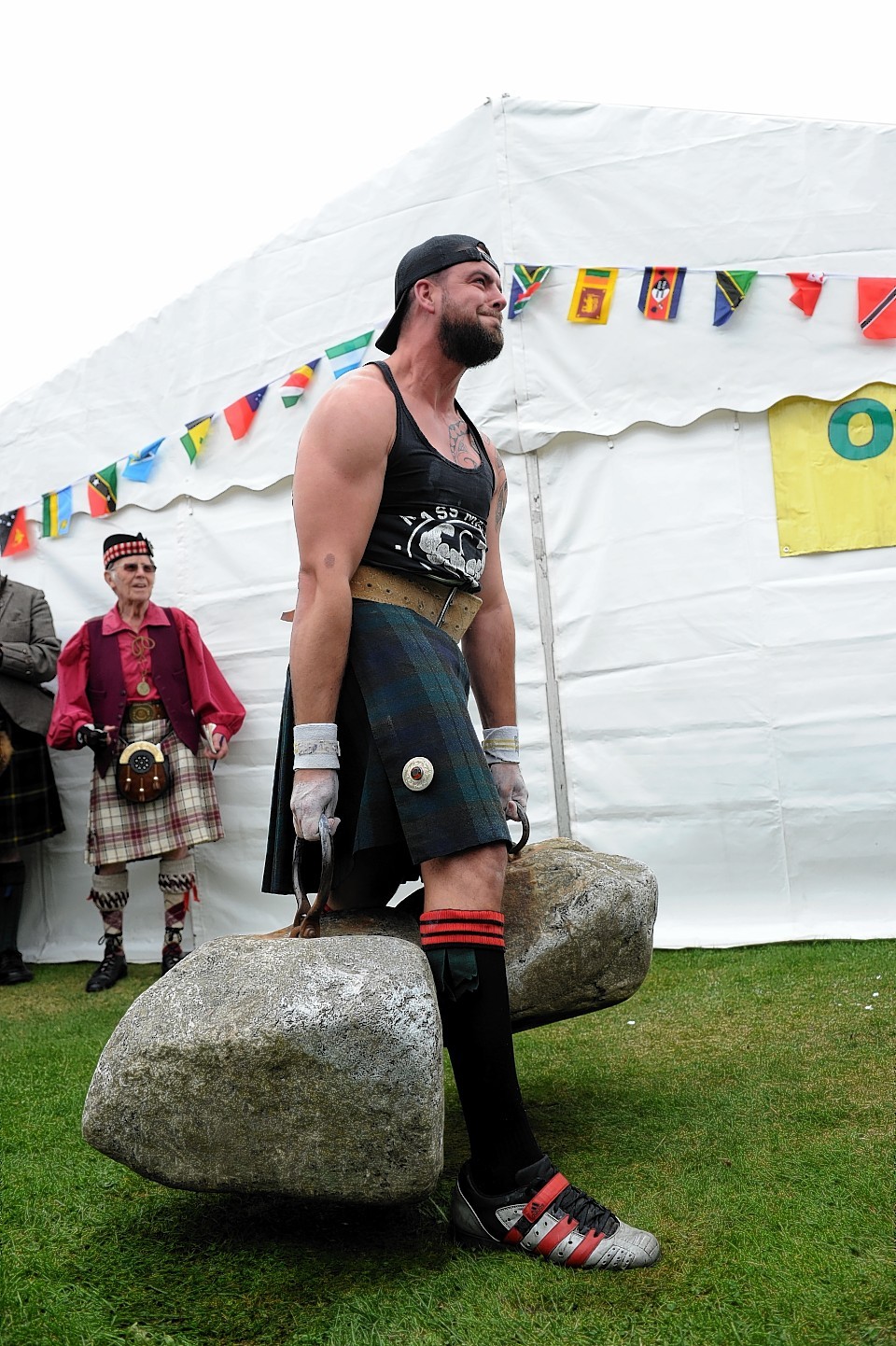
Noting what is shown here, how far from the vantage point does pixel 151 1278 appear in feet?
4.72

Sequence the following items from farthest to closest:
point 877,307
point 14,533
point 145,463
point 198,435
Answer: point 14,533 → point 145,463 → point 198,435 → point 877,307

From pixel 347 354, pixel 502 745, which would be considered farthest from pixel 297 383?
pixel 502 745

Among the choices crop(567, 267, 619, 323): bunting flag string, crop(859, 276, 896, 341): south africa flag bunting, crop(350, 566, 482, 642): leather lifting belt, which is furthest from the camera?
crop(567, 267, 619, 323): bunting flag string

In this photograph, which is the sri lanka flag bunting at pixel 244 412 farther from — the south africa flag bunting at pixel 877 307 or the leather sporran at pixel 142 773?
the south africa flag bunting at pixel 877 307

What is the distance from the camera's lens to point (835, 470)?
3.54 meters

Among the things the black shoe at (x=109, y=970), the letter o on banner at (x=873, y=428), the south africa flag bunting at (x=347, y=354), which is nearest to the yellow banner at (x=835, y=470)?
the letter o on banner at (x=873, y=428)

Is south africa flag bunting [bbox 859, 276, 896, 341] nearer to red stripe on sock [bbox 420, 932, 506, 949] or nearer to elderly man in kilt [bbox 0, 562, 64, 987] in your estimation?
red stripe on sock [bbox 420, 932, 506, 949]

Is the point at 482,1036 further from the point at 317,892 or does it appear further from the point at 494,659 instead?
the point at 494,659

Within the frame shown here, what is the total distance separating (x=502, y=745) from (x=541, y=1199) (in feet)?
2.57

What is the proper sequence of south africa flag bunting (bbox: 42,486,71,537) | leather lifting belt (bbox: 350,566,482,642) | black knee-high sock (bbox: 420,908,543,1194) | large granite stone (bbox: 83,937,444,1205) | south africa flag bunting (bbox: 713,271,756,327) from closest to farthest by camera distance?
1. large granite stone (bbox: 83,937,444,1205)
2. black knee-high sock (bbox: 420,908,543,1194)
3. leather lifting belt (bbox: 350,566,482,642)
4. south africa flag bunting (bbox: 713,271,756,327)
5. south africa flag bunting (bbox: 42,486,71,537)

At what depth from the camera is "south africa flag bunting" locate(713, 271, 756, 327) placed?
3611 mm

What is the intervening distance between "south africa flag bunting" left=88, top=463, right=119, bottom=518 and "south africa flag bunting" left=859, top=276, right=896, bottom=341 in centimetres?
282

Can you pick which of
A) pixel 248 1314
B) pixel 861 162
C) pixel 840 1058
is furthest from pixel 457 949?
pixel 861 162

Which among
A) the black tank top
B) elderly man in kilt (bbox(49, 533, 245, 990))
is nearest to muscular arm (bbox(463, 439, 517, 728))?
the black tank top
